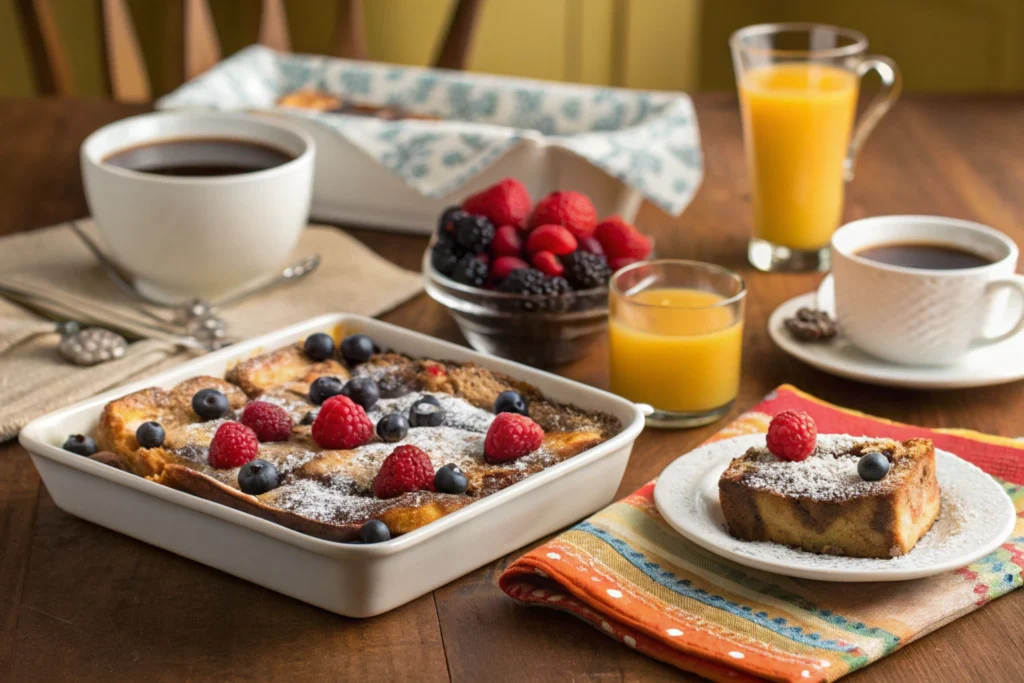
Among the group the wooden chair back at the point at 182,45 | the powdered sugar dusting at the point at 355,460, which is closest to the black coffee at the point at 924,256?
the powdered sugar dusting at the point at 355,460

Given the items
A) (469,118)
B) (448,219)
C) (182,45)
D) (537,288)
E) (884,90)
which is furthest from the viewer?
(182,45)

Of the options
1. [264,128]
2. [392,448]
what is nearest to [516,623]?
[392,448]

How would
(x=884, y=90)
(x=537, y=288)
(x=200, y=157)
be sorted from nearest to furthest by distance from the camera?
1. (x=537, y=288)
2. (x=200, y=157)
3. (x=884, y=90)

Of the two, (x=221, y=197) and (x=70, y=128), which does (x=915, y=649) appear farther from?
(x=70, y=128)

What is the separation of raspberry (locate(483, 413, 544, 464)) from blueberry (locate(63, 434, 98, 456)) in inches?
14.7

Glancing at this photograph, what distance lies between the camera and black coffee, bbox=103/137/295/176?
176 centimetres

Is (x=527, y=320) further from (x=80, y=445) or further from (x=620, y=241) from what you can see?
(x=80, y=445)

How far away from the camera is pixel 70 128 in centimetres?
244

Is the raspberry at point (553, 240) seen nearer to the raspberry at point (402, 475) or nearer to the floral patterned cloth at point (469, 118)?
the floral patterned cloth at point (469, 118)

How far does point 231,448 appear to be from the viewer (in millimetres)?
1147

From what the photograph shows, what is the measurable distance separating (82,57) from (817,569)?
345 cm

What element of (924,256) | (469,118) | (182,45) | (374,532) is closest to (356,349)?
(374,532)

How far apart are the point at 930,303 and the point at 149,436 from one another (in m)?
0.86

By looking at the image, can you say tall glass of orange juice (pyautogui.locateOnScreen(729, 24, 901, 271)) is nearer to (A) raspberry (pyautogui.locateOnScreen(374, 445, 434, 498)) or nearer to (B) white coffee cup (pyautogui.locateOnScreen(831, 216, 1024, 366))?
(B) white coffee cup (pyautogui.locateOnScreen(831, 216, 1024, 366))
